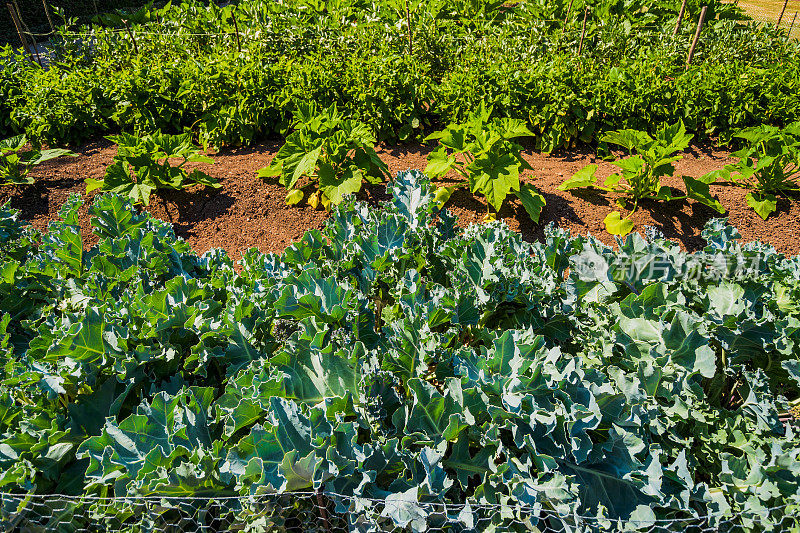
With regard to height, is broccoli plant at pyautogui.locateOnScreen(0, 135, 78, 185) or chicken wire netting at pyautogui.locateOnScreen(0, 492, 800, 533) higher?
chicken wire netting at pyautogui.locateOnScreen(0, 492, 800, 533)

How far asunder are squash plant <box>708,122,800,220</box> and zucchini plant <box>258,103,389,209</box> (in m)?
3.11

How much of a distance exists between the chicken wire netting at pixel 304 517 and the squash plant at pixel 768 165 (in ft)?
11.4

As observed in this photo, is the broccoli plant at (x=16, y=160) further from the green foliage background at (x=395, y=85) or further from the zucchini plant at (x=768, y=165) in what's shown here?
the zucchini plant at (x=768, y=165)

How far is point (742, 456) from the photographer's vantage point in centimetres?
220

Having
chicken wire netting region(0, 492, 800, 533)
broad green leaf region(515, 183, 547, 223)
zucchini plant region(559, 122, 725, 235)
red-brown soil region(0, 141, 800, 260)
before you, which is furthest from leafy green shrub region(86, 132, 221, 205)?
zucchini plant region(559, 122, 725, 235)

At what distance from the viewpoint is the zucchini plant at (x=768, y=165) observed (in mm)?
4445

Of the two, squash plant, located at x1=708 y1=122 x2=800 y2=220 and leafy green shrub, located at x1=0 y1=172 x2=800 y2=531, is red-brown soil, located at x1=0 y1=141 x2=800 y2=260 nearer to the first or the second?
squash plant, located at x1=708 y1=122 x2=800 y2=220

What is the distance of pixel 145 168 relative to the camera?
15.3 ft

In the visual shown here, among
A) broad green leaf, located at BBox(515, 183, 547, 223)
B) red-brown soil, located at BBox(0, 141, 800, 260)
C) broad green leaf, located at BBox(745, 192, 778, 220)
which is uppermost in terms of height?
broad green leaf, located at BBox(515, 183, 547, 223)

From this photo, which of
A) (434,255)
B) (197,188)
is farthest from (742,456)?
(197,188)

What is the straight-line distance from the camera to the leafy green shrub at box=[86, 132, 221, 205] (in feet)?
15.3

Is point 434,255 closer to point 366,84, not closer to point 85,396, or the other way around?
point 85,396

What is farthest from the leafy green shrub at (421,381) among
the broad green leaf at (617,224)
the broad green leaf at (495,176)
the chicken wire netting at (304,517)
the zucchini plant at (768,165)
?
the zucchini plant at (768,165)

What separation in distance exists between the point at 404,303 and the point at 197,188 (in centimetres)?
330
